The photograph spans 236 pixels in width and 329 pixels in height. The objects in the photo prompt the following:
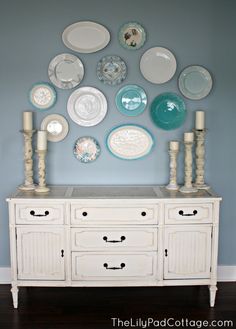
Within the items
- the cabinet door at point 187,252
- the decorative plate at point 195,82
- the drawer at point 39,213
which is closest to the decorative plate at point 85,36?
the decorative plate at point 195,82

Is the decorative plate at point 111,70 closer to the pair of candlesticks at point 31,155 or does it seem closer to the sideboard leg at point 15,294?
the pair of candlesticks at point 31,155

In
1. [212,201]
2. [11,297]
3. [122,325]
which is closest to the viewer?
[122,325]

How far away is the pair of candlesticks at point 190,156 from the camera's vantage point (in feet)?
10.2

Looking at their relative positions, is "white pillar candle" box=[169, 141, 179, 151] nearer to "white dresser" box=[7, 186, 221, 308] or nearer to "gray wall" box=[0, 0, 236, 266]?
"gray wall" box=[0, 0, 236, 266]

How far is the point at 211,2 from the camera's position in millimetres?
3176

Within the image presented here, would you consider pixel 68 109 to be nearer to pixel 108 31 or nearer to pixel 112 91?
pixel 112 91

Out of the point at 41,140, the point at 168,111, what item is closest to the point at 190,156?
the point at 168,111

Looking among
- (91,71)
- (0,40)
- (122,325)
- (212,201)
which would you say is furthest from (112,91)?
(122,325)

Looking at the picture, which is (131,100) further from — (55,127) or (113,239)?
(113,239)

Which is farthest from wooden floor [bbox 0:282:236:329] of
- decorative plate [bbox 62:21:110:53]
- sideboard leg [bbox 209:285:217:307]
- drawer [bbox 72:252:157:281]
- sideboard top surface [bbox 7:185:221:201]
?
decorative plate [bbox 62:21:110:53]

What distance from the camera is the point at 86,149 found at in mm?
3283

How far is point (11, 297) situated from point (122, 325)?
2.97 feet

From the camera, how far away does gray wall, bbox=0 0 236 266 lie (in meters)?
3.16

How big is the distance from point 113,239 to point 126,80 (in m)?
1.20
